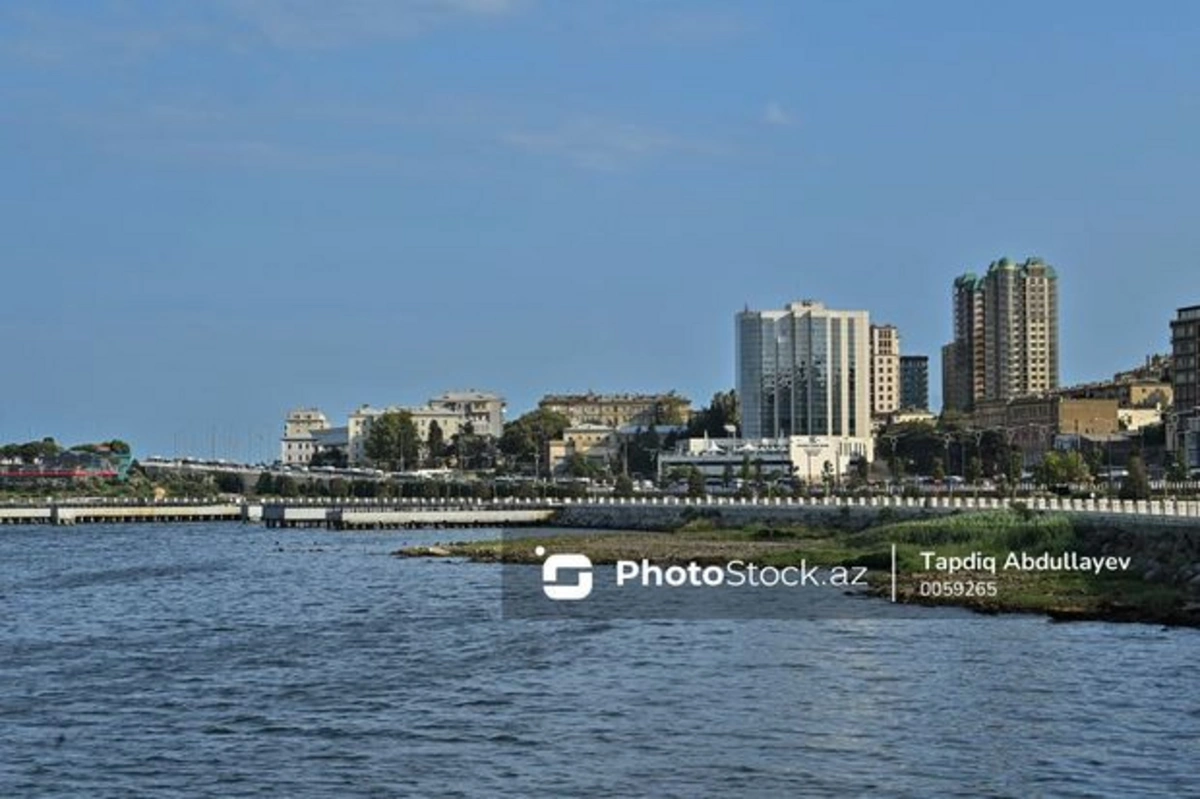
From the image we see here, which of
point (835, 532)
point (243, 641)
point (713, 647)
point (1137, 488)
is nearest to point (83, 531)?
point (835, 532)

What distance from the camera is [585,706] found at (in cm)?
3375

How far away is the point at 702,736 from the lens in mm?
30438

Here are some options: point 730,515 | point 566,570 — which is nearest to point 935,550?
point 566,570

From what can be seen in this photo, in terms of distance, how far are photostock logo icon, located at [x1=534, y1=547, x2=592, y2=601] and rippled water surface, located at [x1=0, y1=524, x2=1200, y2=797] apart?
5340 mm

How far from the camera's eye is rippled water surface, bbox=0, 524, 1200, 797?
27281mm

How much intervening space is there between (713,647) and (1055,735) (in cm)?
1276

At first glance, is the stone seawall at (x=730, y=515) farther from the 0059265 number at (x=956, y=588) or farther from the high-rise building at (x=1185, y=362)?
the high-rise building at (x=1185, y=362)

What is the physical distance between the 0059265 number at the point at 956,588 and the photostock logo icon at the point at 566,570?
11002 mm

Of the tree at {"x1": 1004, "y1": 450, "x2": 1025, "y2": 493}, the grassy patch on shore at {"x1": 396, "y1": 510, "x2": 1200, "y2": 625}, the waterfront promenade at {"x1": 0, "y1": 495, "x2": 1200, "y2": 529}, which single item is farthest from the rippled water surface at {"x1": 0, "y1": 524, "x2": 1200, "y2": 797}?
the tree at {"x1": 1004, "y1": 450, "x2": 1025, "y2": 493}

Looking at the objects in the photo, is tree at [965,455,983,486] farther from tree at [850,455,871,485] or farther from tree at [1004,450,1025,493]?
tree at [850,455,871,485]

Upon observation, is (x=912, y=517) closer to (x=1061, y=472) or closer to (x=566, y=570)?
(x=566, y=570)

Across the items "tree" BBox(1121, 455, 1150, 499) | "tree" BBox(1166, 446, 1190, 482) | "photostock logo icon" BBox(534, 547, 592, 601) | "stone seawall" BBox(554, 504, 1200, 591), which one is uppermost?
"tree" BBox(1166, 446, 1190, 482)

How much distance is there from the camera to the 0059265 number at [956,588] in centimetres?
5125

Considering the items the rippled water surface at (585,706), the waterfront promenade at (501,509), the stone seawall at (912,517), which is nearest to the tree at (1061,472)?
the waterfront promenade at (501,509)
